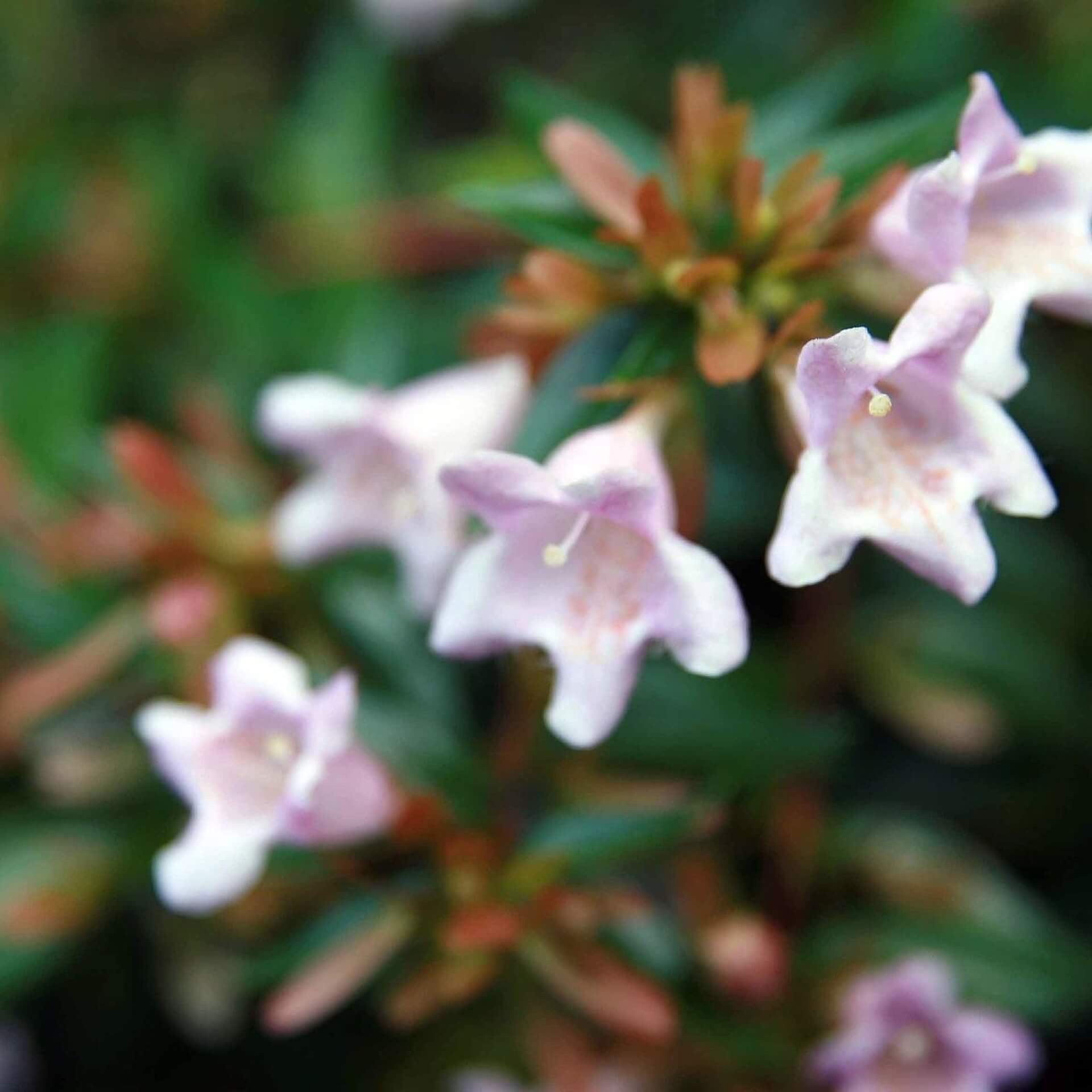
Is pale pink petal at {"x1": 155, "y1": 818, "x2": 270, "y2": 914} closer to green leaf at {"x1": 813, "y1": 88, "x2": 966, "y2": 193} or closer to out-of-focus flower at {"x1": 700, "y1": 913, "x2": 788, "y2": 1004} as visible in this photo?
out-of-focus flower at {"x1": 700, "y1": 913, "x2": 788, "y2": 1004}

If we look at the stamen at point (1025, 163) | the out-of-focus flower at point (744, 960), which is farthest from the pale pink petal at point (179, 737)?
the stamen at point (1025, 163)

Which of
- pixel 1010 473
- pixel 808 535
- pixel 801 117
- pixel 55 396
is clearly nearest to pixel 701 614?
pixel 808 535

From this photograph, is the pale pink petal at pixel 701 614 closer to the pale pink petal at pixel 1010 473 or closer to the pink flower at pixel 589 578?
the pink flower at pixel 589 578

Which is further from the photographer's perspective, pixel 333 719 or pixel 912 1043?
pixel 912 1043

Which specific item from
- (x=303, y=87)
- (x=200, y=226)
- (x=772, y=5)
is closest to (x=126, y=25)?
(x=303, y=87)

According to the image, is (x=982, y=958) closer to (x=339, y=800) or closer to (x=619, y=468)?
(x=339, y=800)

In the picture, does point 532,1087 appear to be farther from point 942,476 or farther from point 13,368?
point 13,368
